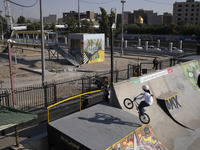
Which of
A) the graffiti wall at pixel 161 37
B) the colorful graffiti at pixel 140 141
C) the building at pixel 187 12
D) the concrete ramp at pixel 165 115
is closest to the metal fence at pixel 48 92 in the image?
the concrete ramp at pixel 165 115

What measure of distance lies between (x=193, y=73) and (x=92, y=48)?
59.2 ft

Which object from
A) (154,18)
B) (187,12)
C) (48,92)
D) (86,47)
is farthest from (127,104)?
(154,18)

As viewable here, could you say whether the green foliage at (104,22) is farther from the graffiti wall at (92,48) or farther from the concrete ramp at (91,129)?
the concrete ramp at (91,129)

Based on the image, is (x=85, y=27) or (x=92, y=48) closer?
(x=92, y=48)

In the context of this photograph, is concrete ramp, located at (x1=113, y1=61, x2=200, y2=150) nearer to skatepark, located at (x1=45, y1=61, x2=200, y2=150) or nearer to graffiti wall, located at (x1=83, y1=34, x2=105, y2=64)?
skatepark, located at (x1=45, y1=61, x2=200, y2=150)

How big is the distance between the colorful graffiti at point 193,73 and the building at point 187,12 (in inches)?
3722

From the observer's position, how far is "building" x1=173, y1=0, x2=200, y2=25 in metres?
104

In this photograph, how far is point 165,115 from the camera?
11188 millimetres

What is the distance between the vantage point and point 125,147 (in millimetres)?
7004

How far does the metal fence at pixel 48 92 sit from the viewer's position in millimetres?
10578

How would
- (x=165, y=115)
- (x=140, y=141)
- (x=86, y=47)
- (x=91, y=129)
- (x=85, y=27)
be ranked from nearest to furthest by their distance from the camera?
(x=91, y=129) < (x=140, y=141) < (x=165, y=115) < (x=86, y=47) < (x=85, y=27)

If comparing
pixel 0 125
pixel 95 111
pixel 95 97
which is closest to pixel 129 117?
pixel 95 111

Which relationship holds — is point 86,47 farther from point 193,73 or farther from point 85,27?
point 85,27

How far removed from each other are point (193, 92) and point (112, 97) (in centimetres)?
872
